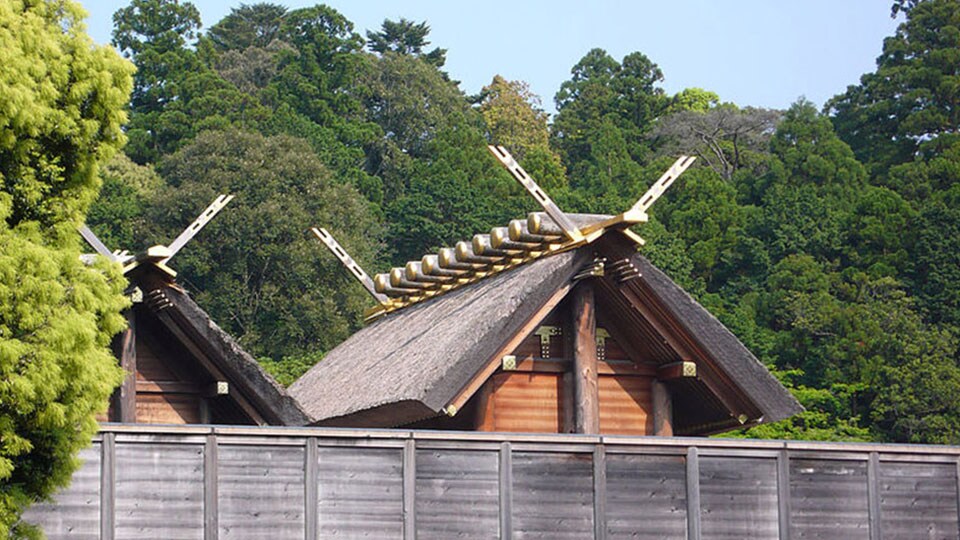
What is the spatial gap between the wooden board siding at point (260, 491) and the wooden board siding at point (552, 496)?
1775 millimetres

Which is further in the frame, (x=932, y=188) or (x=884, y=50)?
(x=884, y=50)

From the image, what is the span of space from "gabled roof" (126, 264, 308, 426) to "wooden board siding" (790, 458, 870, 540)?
5.39 metres

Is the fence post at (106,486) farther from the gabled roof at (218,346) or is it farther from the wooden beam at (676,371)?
the wooden beam at (676,371)

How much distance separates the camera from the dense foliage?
4431 cm

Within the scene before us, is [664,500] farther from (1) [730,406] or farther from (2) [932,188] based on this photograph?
(2) [932,188]

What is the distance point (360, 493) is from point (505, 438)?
125cm

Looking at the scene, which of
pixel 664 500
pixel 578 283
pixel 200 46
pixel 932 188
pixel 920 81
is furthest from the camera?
pixel 200 46

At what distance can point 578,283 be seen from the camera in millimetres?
16891

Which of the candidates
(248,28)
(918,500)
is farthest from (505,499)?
(248,28)

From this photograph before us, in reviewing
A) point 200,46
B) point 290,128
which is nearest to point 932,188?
point 290,128

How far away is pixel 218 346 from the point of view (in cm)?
1756

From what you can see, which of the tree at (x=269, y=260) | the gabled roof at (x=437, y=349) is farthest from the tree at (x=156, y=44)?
the gabled roof at (x=437, y=349)

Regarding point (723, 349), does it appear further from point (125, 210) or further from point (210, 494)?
point (125, 210)

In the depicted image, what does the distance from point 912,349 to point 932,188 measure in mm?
12191
